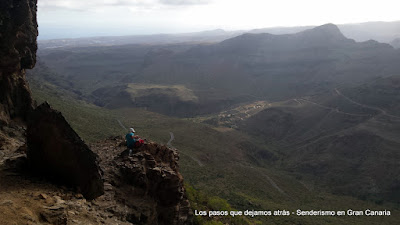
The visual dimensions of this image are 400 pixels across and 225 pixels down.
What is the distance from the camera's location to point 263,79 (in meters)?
138

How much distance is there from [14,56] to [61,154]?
523 inches

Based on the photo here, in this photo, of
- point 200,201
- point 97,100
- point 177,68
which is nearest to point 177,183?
point 200,201

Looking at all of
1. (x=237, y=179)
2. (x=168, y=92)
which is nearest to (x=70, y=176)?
(x=237, y=179)

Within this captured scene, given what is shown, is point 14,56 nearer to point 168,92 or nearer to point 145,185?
point 145,185

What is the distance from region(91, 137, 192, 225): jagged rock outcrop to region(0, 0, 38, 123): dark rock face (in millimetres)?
7802

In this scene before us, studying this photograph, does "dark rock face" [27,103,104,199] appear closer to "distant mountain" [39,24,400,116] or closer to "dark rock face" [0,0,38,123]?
"dark rock face" [0,0,38,123]

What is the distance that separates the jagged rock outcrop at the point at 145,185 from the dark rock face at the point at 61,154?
5.11ft

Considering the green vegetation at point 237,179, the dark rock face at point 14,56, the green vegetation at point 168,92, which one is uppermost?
the dark rock face at point 14,56

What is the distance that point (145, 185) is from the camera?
14.4 meters

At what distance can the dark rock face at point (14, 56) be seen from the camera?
19.8 metres

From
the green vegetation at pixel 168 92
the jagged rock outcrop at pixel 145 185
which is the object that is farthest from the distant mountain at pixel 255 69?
the jagged rock outcrop at pixel 145 185

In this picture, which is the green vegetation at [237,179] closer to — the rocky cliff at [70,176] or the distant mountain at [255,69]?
the rocky cliff at [70,176]

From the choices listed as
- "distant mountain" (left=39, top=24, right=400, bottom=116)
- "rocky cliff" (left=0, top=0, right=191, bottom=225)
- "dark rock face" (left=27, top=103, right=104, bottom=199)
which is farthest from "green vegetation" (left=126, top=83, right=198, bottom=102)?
"dark rock face" (left=27, top=103, right=104, bottom=199)

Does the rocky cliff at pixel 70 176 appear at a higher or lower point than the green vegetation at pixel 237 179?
higher
